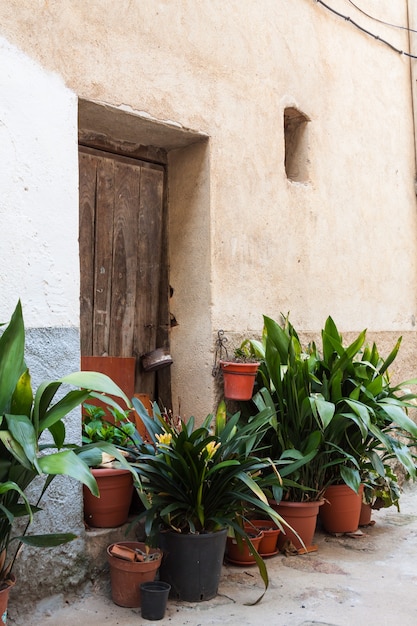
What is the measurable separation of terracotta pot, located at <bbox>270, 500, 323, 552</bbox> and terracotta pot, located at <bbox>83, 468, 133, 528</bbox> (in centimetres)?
78

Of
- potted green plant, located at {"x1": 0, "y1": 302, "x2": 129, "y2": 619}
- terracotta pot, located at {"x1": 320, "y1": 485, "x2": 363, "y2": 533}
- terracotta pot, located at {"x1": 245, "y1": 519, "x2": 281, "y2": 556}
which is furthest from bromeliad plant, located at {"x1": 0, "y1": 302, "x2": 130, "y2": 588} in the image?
terracotta pot, located at {"x1": 320, "y1": 485, "x2": 363, "y2": 533}

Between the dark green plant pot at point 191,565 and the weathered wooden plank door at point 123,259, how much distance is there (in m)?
0.96

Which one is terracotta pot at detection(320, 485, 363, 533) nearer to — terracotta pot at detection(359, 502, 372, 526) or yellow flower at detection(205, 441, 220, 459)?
terracotta pot at detection(359, 502, 372, 526)

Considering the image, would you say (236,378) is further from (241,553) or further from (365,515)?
(365,515)

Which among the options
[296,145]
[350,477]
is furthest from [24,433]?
[296,145]

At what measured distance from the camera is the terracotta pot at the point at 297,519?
3.10 meters

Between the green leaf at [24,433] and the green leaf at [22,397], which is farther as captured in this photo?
the green leaf at [22,397]

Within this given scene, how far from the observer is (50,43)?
8.60ft

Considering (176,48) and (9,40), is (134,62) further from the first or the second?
(9,40)

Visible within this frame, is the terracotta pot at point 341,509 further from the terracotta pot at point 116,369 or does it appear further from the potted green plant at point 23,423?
the potted green plant at point 23,423

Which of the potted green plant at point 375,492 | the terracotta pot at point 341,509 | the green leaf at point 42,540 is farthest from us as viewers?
the potted green plant at point 375,492

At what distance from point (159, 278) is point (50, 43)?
1268 millimetres

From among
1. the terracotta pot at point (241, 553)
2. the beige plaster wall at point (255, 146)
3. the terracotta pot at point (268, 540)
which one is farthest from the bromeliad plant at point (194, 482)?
the beige plaster wall at point (255, 146)

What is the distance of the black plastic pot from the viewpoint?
2.33 m
